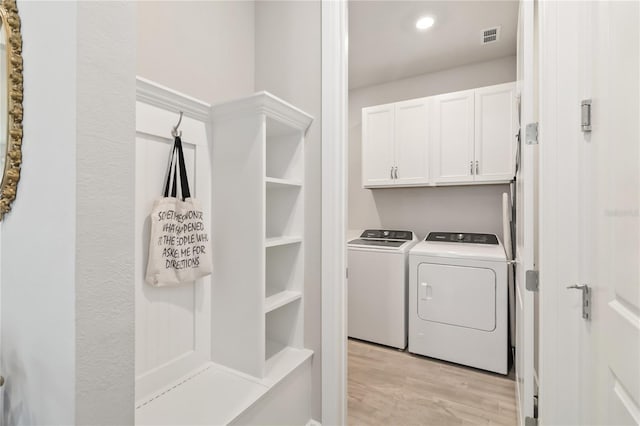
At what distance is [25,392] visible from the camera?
0.64 meters

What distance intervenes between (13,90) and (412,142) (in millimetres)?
2823

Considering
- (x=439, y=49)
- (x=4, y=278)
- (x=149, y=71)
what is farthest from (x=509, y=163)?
(x=4, y=278)

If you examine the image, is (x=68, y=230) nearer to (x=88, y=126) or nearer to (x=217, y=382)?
(x=88, y=126)

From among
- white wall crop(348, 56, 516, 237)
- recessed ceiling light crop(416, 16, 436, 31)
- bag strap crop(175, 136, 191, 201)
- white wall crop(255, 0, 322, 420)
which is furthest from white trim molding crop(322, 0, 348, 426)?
white wall crop(348, 56, 516, 237)

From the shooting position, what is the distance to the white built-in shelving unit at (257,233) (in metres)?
1.33

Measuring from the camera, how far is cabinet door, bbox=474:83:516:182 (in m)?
2.54

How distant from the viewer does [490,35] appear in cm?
253

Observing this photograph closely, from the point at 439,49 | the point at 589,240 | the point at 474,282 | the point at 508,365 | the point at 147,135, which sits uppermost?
the point at 439,49

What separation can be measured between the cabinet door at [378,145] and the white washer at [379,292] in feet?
2.34

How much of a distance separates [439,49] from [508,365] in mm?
2733

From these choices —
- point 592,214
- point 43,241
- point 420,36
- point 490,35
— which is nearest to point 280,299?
point 43,241

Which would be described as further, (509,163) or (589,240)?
(509,163)

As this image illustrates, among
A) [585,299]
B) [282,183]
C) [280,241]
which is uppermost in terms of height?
[282,183]

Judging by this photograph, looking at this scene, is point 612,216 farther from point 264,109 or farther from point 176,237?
point 176,237
